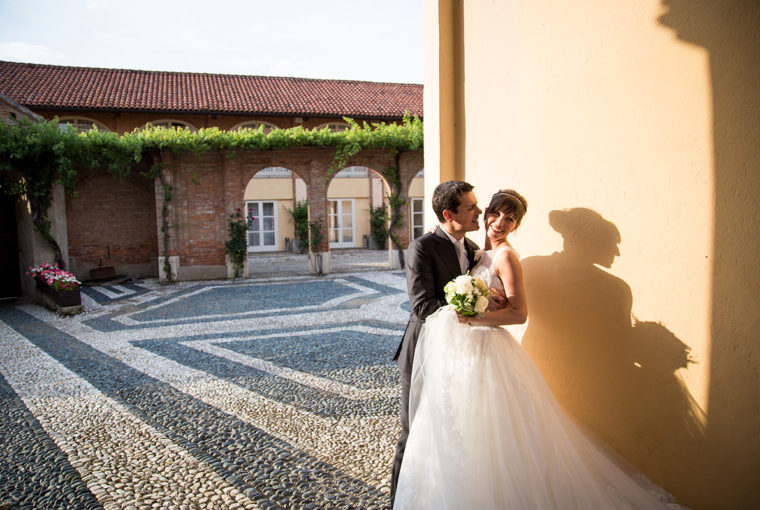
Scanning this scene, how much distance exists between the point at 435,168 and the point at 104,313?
8602mm

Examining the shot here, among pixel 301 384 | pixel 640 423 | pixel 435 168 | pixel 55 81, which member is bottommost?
pixel 301 384

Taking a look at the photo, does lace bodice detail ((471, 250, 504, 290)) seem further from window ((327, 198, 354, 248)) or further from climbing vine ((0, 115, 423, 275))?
window ((327, 198, 354, 248))

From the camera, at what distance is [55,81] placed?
1881 cm

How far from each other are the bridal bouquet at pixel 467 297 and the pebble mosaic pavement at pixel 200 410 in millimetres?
1338

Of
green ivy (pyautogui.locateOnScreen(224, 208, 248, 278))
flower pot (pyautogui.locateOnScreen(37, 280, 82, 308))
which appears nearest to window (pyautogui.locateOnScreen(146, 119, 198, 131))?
green ivy (pyautogui.locateOnScreen(224, 208, 248, 278))

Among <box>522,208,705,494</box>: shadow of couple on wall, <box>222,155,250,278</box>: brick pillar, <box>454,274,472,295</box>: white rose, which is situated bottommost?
<box>522,208,705,494</box>: shadow of couple on wall

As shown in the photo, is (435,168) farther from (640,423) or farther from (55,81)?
(55,81)

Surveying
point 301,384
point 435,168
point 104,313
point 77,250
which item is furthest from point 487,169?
point 77,250

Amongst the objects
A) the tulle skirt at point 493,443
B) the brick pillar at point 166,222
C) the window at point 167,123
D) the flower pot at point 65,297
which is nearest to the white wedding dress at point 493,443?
the tulle skirt at point 493,443

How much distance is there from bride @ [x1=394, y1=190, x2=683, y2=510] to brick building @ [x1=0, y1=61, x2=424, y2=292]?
1221 centimetres

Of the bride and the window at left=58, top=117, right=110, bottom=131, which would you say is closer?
the bride

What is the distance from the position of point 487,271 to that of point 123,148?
1307cm

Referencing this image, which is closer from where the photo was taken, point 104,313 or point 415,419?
point 415,419

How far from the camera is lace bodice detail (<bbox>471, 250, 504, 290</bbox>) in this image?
2.65m
